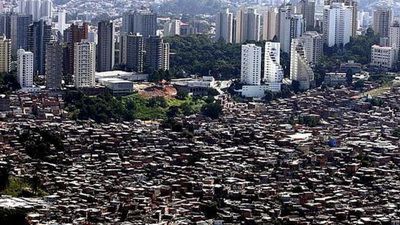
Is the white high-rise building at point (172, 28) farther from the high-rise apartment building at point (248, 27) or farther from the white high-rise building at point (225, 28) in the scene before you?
the high-rise apartment building at point (248, 27)

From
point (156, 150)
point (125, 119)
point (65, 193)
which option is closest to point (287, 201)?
point (65, 193)

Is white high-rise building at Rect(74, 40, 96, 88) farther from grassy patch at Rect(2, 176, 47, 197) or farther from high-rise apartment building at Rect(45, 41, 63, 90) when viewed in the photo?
grassy patch at Rect(2, 176, 47, 197)

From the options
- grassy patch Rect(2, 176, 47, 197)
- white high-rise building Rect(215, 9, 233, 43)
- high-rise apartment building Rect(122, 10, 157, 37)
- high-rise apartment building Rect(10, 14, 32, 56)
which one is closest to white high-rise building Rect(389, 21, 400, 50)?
white high-rise building Rect(215, 9, 233, 43)

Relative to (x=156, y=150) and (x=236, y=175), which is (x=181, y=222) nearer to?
(x=236, y=175)

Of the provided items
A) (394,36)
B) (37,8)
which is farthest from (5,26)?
(37,8)

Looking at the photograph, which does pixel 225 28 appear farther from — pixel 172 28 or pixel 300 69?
pixel 300 69

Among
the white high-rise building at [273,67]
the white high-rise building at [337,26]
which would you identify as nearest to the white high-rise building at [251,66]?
the white high-rise building at [273,67]
